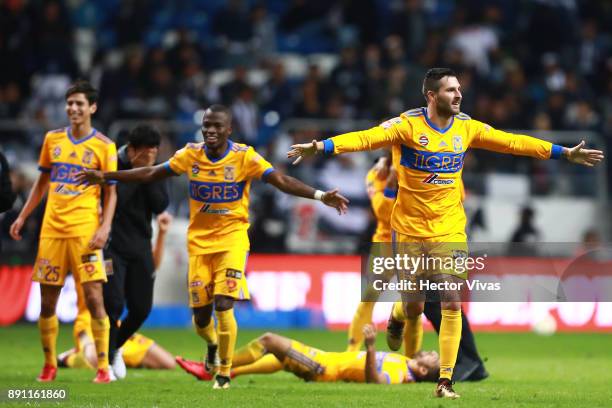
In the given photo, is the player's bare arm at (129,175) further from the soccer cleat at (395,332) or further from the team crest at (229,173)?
the soccer cleat at (395,332)

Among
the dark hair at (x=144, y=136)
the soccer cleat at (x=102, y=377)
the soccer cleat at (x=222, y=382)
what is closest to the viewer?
the soccer cleat at (x=222, y=382)

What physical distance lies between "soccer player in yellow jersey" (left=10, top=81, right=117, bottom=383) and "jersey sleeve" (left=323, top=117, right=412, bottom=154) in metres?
2.59

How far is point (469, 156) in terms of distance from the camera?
69.7 feet

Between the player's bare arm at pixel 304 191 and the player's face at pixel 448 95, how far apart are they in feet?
3.78

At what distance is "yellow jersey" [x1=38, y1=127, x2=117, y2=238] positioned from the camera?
37.9ft

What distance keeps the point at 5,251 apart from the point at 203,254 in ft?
28.3

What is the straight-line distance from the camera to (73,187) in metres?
11.6

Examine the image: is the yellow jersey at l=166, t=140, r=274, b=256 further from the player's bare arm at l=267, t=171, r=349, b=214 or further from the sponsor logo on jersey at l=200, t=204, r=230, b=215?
the player's bare arm at l=267, t=171, r=349, b=214

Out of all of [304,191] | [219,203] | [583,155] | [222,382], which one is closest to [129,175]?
[219,203]

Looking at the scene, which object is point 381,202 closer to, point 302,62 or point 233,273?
point 233,273

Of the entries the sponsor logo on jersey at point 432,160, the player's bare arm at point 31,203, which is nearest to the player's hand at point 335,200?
the sponsor logo on jersey at point 432,160

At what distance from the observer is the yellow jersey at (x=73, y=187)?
11.6 m

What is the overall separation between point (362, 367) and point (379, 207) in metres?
1.88

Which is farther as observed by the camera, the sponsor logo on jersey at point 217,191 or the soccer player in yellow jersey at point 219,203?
the sponsor logo on jersey at point 217,191
